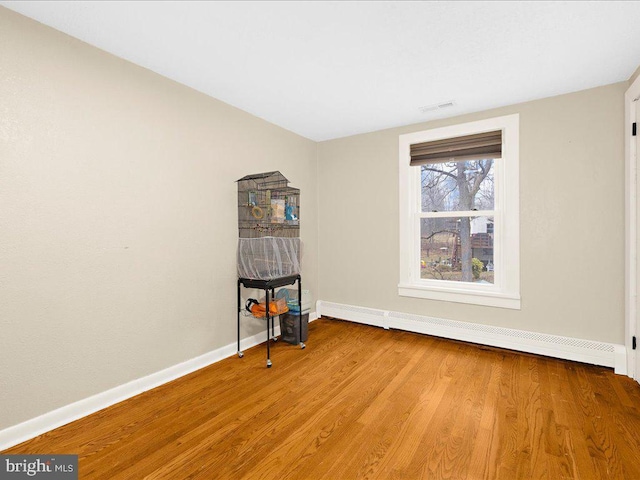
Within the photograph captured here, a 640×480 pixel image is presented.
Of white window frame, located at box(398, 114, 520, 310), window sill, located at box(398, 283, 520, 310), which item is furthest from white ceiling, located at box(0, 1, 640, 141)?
window sill, located at box(398, 283, 520, 310)

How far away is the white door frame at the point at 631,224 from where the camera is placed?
2.40m

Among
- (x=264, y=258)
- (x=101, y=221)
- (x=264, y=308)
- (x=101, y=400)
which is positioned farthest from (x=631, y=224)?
(x=101, y=400)

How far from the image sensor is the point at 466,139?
328 cm

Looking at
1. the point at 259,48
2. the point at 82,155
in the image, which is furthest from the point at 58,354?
the point at 259,48

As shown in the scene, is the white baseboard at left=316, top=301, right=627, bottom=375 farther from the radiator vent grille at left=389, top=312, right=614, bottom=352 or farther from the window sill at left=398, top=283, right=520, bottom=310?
the window sill at left=398, top=283, right=520, bottom=310

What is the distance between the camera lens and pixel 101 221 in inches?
82.0

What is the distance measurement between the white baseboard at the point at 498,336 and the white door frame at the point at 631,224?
0.50 feet

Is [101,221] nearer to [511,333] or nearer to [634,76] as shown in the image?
[511,333]

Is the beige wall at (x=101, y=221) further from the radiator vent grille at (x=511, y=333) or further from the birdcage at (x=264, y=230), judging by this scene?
the radiator vent grille at (x=511, y=333)

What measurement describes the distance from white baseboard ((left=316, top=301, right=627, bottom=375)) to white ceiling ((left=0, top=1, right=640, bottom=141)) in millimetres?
2222

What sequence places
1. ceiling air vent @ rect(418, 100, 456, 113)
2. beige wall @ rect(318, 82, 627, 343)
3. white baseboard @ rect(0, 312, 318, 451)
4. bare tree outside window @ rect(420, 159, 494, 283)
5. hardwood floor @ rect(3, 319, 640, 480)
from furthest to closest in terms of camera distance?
1. bare tree outside window @ rect(420, 159, 494, 283)
2. ceiling air vent @ rect(418, 100, 456, 113)
3. beige wall @ rect(318, 82, 627, 343)
4. white baseboard @ rect(0, 312, 318, 451)
5. hardwood floor @ rect(3, 319, 640, 480)

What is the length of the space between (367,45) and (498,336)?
9.45 feet

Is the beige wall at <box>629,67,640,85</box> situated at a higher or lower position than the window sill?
higher

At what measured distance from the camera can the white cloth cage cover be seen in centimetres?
287
